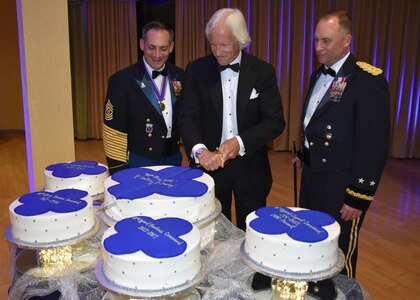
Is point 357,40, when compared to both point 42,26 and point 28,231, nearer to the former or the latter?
point 42,26

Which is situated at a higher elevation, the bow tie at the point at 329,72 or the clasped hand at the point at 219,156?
the bow tie at the point at 329,72

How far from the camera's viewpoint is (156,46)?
2.51 meters

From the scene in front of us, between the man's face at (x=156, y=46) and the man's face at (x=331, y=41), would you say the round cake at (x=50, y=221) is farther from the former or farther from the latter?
the man's face at (x=331, y=41)

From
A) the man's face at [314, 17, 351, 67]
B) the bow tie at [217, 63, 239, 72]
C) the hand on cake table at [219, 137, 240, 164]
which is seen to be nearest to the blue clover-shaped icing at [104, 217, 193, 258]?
the hand on cake table at [219, 137, 240, 164]

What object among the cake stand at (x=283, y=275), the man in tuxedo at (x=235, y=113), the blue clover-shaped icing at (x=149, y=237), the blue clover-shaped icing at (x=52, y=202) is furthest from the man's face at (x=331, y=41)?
the blue clover-shaped icing at (x=52, y=202)

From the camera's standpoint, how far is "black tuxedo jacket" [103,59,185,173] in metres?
2.55

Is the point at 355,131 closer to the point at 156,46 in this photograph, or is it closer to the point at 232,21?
the point at 232,21

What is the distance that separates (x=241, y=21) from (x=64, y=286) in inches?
61.6

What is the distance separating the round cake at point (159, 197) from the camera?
5.11 feet

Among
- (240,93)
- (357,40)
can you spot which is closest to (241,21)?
(240,93)

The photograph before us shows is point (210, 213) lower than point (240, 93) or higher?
lower

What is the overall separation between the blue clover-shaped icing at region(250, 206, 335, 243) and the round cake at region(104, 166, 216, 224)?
9.2 inches

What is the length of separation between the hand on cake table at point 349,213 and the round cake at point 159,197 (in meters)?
0.83

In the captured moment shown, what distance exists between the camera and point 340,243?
2.26 m
